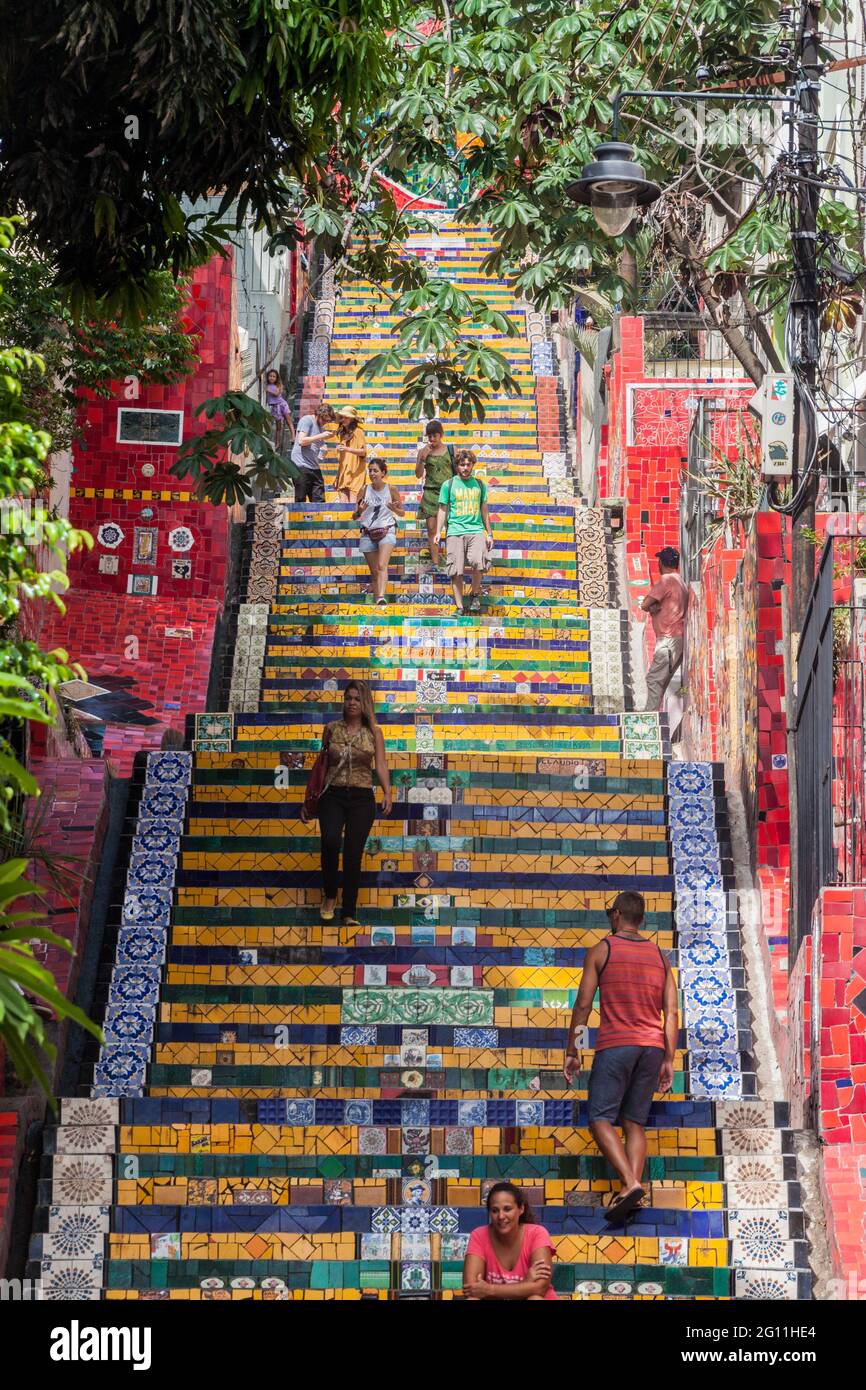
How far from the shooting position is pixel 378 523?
17.8 m

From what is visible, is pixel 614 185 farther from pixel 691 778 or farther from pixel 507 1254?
pixel 507 1254

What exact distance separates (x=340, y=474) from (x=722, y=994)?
8.70 metres

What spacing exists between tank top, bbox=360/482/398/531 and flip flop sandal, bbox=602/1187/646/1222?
27.0ft

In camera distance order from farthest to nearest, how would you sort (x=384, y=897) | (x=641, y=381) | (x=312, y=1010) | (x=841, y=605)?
1. (x=641, y=381)
2. (x=384, y=897)
3. (x=312, y=1010)
4. (x=841, y=605)

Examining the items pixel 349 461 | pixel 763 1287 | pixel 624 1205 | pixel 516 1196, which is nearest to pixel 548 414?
pixel 349 461

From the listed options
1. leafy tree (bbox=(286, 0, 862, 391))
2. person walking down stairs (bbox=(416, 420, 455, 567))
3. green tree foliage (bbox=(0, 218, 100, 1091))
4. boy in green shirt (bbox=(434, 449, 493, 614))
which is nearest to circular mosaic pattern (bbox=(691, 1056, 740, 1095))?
green tree foliage (bbox=(0, 218, 100, 1091))

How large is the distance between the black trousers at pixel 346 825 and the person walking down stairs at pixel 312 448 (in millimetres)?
7366

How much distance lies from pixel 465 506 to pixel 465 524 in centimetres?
13

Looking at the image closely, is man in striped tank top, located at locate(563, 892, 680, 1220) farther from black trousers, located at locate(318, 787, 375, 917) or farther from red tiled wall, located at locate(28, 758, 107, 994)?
red tiled wall, located at locate(28, 758, 107, 994)

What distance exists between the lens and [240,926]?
12906 millimetres

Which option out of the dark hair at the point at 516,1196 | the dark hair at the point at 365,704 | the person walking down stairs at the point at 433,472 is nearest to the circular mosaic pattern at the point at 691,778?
the dark hair at the point at 365,704

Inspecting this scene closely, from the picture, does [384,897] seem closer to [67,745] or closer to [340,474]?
[67,745]

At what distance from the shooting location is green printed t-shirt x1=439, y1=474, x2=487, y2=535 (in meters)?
17.7
